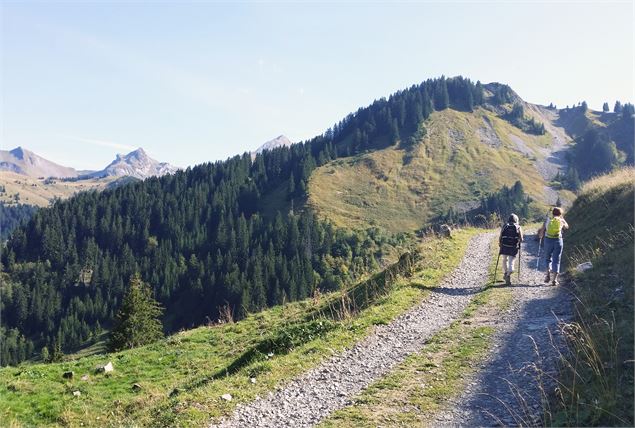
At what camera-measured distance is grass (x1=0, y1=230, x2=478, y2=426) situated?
917 centimetres

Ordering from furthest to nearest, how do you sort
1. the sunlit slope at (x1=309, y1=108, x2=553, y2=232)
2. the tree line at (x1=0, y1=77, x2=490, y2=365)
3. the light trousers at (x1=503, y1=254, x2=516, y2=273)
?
the sunlit slope at (x1=309, y1=108, x2=553, y2=232) < the tree line at (x1=0, y1=77, x2=490, y2=365) < the light trousers at (x1=503, y1=254, x2=516, y2=273)

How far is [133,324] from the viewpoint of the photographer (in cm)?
3728

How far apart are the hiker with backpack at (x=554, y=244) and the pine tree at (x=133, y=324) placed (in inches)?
A: 1249

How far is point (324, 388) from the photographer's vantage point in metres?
8.86

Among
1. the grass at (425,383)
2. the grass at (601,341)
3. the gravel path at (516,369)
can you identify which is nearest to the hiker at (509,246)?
the grass at (601,341)

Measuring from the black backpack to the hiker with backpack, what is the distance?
3.91 feet

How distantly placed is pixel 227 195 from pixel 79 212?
65374 mm

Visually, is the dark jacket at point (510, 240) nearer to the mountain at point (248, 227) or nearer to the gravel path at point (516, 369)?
the gravel path at point (516, 369)

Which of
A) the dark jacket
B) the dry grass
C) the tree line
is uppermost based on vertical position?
the dry grass

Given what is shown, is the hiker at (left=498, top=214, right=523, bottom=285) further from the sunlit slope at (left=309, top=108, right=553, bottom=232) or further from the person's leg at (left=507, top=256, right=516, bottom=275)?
the sunlit slope at (left=309, top=108, right=553, bottom=232)

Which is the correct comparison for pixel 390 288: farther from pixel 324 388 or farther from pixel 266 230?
pixel 266 230

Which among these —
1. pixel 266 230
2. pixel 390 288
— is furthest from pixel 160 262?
pixel 390 288

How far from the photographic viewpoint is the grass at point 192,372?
30.1 ft

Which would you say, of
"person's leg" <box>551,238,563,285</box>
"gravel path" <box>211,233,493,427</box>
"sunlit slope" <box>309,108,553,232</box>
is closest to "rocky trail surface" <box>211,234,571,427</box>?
"gravel path" <box>211,233,493,427</box>
